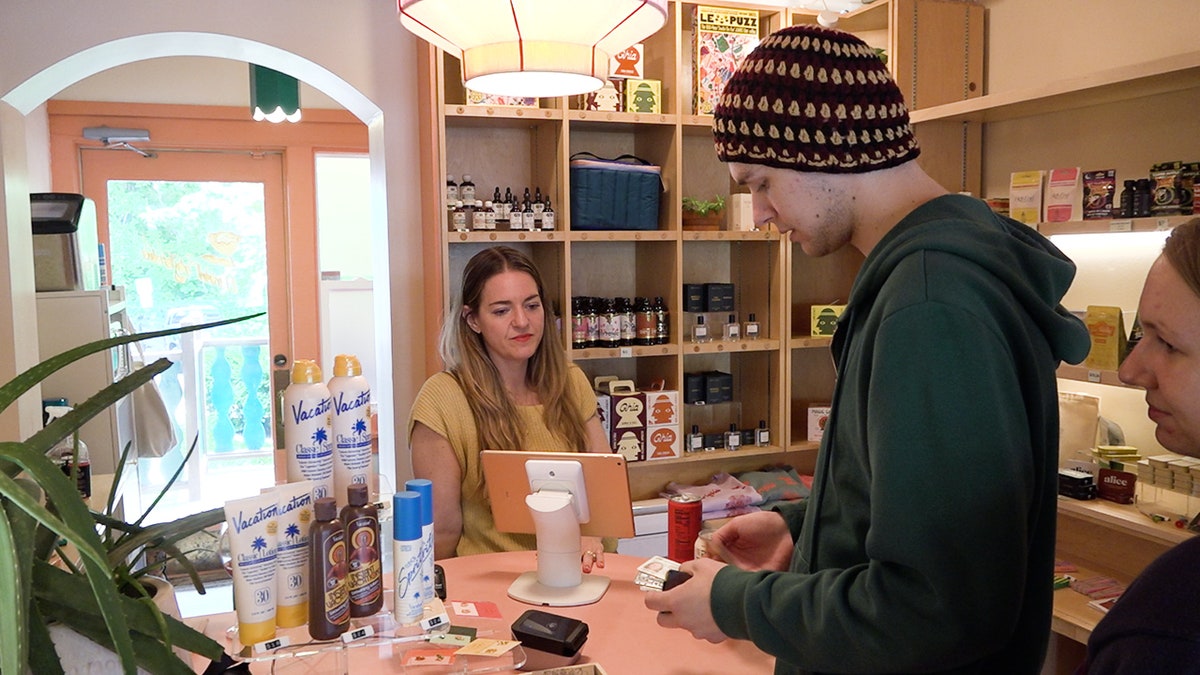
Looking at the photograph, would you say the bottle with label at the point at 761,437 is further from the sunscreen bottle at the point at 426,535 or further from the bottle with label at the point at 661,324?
the sunscreen bottle at the point at 426,535

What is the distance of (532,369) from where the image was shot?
8.49ft

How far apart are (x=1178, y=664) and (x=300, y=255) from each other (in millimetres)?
5641

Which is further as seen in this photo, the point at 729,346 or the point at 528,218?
the point at 729,346

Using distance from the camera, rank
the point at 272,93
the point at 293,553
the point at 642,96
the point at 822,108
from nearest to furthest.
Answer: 1. the point at 822,108
2. the point at 293,553
3. the point at 642,96
4. the point at 272,93

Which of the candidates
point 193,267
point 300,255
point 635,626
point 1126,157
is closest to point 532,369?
point 635,626

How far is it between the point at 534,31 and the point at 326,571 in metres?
1.02

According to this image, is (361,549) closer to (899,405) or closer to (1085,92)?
(899,405)

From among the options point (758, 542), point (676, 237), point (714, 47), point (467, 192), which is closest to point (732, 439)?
point (676, 237)

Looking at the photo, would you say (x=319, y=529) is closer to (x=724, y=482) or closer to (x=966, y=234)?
(x=966, y=234)

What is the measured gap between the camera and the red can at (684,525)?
2.01 metres

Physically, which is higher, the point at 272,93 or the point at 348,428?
the point at 272,93

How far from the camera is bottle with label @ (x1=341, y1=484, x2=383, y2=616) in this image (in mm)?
1274

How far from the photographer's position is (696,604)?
118 centimetres

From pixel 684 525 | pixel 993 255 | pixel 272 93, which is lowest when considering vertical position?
pixel 684 525
